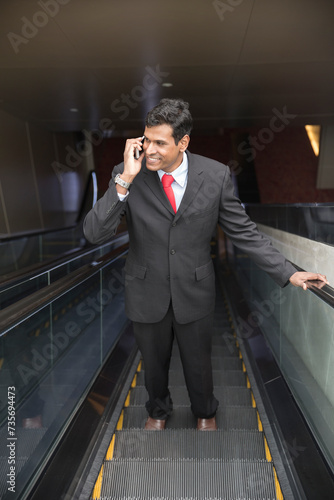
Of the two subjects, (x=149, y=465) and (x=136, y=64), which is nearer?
(x=149, y=465)

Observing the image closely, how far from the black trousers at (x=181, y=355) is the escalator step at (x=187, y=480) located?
358mm

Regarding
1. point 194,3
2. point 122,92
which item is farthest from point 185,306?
point 122,92

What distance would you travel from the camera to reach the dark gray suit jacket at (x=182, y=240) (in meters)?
2.34

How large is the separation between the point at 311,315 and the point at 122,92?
573cm

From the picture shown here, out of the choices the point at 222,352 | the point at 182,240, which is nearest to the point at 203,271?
the point at 182,240

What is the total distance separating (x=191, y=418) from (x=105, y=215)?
5.21 feet

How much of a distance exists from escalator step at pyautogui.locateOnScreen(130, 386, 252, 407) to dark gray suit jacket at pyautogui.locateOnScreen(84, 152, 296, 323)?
1212 mm

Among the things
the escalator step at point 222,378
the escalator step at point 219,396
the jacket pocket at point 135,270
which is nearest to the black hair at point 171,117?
the jacket pocket at point 135,270

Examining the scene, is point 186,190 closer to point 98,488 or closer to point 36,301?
point 36,301

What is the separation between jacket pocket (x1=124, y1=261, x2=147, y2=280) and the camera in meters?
2.43

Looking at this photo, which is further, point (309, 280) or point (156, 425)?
point (156, 425)

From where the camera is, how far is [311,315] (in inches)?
110

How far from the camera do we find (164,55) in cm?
562

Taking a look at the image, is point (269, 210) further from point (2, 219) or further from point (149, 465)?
point (2, 219)
